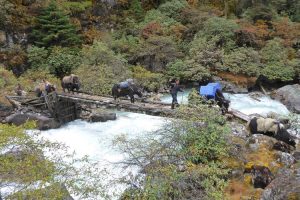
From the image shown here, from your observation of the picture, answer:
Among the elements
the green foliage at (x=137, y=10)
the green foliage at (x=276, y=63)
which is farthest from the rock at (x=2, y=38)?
the green foliage at (x=276, y=63)

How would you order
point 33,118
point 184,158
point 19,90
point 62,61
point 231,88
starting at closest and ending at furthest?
point 184,158, point 33,118, point 19,90, point 231,88, point 62,61

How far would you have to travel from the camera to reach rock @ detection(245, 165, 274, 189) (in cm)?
1277

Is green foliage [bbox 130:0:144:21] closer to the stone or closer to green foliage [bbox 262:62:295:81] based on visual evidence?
green foliage [bbox 262:62:295:81]

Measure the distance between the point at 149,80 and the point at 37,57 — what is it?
8177 mm

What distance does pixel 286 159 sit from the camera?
13.9 metres

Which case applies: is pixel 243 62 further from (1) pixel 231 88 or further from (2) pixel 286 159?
(2) pixel 286 159

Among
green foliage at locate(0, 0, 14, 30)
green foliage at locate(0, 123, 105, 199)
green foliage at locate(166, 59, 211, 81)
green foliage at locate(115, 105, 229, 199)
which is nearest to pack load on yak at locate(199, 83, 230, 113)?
green foliage at locate(115, 105, 229, 199)

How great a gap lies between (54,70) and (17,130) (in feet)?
62.9

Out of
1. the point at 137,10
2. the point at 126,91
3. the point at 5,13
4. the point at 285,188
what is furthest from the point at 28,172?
the point at 137,10

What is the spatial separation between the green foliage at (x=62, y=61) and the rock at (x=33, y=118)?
880 centimetres

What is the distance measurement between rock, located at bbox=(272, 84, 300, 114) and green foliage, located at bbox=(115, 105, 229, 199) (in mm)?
12710

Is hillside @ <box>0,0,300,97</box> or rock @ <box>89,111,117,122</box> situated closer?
rock @ <box>89,111,117,122</box>

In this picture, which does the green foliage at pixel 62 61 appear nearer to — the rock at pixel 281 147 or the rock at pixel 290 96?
the rock at pixel 290 96

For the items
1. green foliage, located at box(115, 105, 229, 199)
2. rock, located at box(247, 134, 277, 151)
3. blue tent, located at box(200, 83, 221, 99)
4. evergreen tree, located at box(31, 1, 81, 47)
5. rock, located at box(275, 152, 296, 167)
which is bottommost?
rock, located at box(275, 152, 296, 167)
